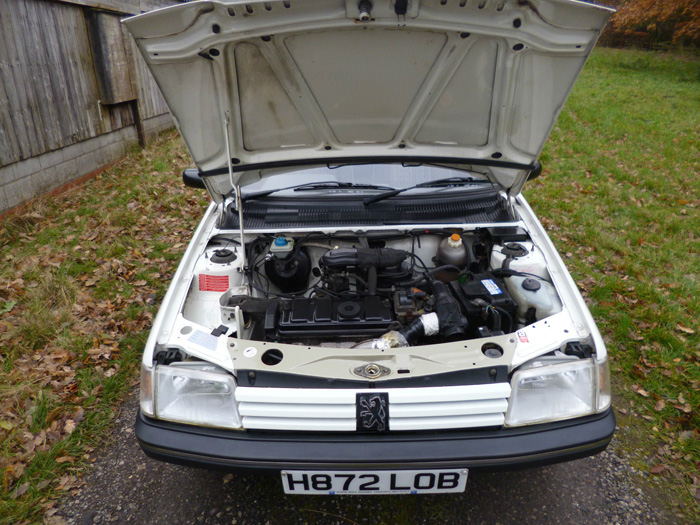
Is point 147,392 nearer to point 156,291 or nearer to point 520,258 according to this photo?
point 520,258

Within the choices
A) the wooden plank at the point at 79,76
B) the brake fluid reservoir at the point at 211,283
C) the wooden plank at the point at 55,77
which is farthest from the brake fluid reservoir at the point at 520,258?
the wooden plank at the point at 79,76

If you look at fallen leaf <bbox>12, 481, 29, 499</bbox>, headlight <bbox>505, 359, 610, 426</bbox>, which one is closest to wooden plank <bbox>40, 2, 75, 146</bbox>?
fallen leaf <bbox>12, 481, 29, 499</bbox>

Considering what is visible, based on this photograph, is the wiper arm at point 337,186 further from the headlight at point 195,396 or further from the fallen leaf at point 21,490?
the fallen leaf at point 21,490

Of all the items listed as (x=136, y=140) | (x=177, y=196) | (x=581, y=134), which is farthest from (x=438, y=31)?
(x=581, y=134)

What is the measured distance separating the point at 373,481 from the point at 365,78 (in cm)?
186

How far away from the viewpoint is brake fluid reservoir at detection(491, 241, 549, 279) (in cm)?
240

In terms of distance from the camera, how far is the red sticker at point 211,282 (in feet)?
7.80

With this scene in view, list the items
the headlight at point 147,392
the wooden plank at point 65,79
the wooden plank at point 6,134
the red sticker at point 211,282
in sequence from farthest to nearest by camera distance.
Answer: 1. the wooden plank at point 65,79
2. the wooden plank at point 6,134
3. the red sticker at point 211,282
4. the headlight at point 147,392

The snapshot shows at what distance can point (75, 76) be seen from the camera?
583cm

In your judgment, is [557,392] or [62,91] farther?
[62,91]

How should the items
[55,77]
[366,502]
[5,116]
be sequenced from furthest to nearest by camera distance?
[55,77] → [5,116] → [366,502]

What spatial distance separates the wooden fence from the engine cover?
14.1ft

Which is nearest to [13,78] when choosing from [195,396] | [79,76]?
[79,76]

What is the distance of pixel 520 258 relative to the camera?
244 cm
